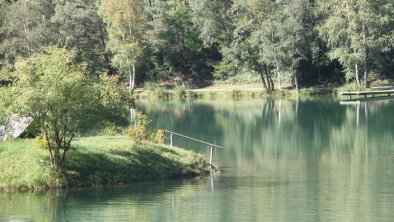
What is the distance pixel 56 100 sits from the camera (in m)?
31.5

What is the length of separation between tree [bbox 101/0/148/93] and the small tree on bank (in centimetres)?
6397

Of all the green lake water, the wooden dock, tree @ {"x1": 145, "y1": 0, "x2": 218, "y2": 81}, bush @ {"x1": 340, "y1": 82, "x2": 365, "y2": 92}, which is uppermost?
tree @ {"x1": 145, "y1": 0, "x2": 218, "y2": 81}

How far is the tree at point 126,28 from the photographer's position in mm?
97062

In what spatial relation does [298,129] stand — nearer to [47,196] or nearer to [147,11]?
[47,196]

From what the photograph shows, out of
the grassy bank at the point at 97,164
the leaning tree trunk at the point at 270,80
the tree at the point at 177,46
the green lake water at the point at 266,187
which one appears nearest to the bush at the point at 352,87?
the leaning tree trunk at the point at 270,80

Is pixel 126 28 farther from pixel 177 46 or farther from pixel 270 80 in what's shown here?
pixel 270 80

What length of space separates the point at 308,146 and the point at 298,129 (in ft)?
36.4

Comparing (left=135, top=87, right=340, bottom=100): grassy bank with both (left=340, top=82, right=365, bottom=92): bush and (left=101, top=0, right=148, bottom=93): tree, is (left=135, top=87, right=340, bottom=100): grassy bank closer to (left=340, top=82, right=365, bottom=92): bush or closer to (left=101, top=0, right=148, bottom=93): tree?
(left=340, top=82, right=365, bottom=92): bush

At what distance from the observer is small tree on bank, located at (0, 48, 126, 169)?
31469 millimetres

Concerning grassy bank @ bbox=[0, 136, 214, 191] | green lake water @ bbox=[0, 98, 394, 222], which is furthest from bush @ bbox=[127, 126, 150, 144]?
green lake water @ bbox=[0, 98, 394, 222]

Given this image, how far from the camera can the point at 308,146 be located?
48750 millimetres

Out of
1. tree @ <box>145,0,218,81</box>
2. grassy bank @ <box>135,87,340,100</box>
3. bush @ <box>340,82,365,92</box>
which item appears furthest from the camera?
tree @ <box>145,0,218,81</box>

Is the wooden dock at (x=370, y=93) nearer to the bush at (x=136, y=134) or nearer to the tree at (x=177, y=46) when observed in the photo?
the tree at (x=177, y=46)

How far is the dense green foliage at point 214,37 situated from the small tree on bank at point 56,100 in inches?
2327
